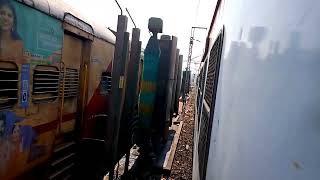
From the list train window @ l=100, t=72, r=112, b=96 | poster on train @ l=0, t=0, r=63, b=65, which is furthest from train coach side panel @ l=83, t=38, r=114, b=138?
poster on train @ l=0, t=0, r=63, b=65

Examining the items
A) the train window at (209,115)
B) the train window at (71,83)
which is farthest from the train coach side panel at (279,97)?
the train window at (71,83)

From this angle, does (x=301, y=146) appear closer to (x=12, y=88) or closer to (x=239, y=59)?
(x=239, y=59)

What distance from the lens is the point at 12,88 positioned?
2553 millimetres

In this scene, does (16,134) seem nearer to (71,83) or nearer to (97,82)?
(71,83)

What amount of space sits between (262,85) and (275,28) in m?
0.16

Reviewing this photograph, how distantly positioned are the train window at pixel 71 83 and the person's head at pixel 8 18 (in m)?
1.20

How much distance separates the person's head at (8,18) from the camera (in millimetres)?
2344

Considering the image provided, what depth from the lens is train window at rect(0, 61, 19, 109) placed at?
7.95 ft

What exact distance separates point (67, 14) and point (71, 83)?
2.73ft

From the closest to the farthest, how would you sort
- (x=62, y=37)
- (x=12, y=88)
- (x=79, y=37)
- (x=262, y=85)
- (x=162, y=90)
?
(x=262, y=85) → (x=12, y=88) → (x=62, y=37) → (x=79, y=37) → (x=162, y=90)

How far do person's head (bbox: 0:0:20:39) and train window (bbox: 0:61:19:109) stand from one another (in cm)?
25

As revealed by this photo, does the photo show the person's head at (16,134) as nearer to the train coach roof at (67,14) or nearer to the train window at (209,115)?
the train coach roof at (67,14)

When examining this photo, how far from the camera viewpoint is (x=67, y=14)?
3539mm

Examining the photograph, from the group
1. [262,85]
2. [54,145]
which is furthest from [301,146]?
[54,145]
